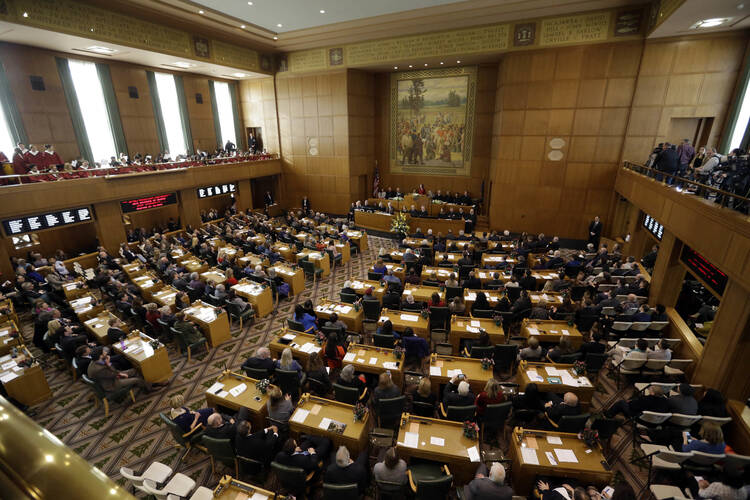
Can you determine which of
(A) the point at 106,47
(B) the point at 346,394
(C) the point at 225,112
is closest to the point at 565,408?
(B) the point at 346,394

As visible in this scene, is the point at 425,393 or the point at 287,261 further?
the point at 287,261

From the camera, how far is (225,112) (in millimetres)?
22797

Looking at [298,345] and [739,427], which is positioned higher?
[298,345]

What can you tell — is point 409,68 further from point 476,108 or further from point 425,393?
point 425,393

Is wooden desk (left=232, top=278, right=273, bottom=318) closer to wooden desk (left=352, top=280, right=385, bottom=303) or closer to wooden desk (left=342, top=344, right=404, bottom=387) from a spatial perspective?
wooden desk (left=352, top=280, right=385, bottom=303)

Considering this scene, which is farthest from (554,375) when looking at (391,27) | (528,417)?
(391,27)

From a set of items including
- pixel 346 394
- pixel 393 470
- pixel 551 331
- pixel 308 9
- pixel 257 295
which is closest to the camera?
pixel 393 470

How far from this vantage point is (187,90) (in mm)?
20094

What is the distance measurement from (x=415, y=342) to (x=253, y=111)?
20970mm

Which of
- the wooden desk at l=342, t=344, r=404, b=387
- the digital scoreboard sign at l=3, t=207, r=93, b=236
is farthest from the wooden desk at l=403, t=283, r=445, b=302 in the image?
the digital scoreboard sign at l=3, t=207, r=93, b=236

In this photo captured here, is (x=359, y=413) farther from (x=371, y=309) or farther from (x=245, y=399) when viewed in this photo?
(x=371, y=309)

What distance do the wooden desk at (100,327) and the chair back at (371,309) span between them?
5.83 m

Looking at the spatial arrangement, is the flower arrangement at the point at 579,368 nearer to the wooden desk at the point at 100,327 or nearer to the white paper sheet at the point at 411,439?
the white paper sheet at the point at 411,439

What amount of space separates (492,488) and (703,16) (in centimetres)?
1514
